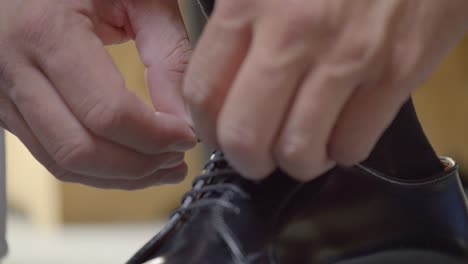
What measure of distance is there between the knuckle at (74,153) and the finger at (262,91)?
179mm

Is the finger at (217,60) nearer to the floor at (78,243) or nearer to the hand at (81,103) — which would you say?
the hand at (81,103)

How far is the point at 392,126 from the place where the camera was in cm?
52

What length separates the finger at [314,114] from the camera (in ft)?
1.17

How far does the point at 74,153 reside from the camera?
515 mm

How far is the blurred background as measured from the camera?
1661 millimetres

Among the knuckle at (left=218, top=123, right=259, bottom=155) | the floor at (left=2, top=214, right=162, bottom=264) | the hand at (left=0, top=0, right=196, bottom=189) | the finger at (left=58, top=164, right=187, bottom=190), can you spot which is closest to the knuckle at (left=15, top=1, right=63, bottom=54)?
the hand at (left=0, top=0, right=196, bottom=189)

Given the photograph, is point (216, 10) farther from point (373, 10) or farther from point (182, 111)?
point (182, 111)

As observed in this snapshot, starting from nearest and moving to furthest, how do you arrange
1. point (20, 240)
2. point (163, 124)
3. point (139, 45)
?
point (163, 124) < point (139, 45) < point (20, 240)

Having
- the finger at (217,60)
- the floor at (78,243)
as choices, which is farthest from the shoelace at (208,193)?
the floor at (78,243)

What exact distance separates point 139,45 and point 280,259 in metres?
0.25

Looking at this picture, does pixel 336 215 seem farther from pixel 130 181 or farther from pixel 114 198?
pixel 114 198

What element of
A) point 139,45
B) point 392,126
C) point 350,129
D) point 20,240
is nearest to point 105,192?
point 20,240

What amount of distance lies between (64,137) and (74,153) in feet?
0.04

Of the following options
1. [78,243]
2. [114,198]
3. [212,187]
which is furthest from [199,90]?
[114,198]
